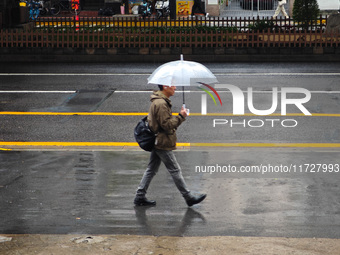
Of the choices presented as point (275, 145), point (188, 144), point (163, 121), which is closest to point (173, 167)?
point (163, 121)

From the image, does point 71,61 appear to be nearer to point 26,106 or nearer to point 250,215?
point 26,106

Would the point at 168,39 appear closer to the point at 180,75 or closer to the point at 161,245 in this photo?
the point at 180,75

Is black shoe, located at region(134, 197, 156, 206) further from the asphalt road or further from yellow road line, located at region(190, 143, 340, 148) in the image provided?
yellow road line, located at region(190, 143, 340, 148)

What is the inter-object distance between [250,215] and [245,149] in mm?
3225

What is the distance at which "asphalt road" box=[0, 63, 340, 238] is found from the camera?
23.8 ft

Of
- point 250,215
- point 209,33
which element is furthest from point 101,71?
point 250,215

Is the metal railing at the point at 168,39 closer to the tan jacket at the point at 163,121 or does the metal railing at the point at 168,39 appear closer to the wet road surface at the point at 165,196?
the wet road surface at the point at 165,196

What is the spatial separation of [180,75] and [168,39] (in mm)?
14666

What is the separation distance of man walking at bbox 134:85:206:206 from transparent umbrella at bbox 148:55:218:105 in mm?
126

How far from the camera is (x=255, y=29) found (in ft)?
73.8

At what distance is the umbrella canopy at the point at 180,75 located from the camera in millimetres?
7336

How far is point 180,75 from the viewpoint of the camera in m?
7.36

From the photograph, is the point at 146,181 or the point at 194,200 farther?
the point at 146,181

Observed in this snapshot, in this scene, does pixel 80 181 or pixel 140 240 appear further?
pixel 80 181
